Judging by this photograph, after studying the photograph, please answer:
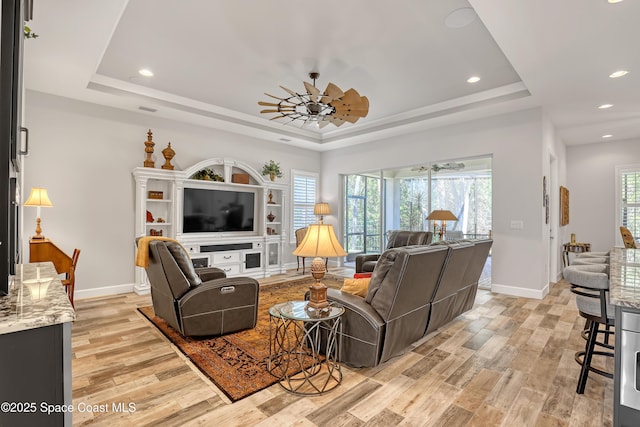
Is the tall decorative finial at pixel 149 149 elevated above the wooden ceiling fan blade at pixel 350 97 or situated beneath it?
situated beneath

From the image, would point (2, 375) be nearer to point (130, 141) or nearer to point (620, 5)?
point (620, 5)

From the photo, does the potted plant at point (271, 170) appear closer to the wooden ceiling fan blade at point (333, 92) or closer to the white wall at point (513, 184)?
the white wall at point (513, 184)

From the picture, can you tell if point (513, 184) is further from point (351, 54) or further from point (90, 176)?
point (90, 176)

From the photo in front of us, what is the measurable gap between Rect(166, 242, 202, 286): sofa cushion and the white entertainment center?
2.36 metres

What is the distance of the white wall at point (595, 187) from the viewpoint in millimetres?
6750

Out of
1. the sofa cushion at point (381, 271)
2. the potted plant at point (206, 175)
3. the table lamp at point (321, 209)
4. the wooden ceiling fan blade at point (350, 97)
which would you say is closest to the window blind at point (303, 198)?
the table lamp at point (321, 209)

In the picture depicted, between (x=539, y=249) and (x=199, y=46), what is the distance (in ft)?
17.8

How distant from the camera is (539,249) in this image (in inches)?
193

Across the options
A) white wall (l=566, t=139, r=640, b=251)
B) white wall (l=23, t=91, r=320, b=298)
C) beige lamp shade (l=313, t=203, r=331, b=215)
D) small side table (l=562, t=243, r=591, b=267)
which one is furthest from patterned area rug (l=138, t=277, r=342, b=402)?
white wall (l=566, t=139, r=640, b=251)

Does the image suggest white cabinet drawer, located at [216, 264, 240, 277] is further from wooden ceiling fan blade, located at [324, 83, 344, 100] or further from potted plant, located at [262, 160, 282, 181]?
wooden ceiling fan blade, located at [324, 83, 344, 100]

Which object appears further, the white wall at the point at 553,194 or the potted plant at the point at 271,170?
the potted plant at the point at 271,170

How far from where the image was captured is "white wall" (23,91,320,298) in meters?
4.50

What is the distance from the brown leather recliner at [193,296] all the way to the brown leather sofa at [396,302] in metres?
1.12

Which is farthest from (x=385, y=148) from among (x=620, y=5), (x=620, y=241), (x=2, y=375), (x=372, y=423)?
(x=2, y=375)
